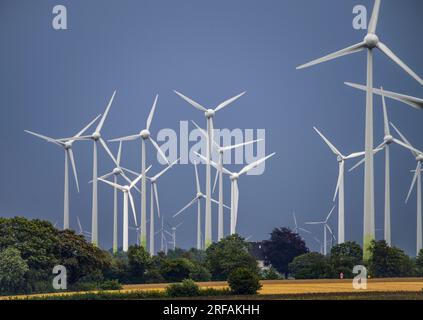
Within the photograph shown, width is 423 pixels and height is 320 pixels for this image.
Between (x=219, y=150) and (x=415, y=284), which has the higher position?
(x=219, y=150)

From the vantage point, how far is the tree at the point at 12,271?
105 meters

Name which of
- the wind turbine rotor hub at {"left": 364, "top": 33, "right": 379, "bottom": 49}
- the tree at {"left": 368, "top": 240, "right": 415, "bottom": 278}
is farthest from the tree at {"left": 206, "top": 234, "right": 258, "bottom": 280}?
the wind turbine rotor hub at {"left": 364, "top": 33, "right": 379, "bottom": 49}

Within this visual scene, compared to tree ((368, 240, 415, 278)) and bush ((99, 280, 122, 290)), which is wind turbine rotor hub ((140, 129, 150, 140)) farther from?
bush ((99, 280, 122, 290))

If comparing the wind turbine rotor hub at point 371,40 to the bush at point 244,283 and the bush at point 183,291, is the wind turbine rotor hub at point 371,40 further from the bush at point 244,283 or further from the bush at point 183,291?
the bush at point 183,291

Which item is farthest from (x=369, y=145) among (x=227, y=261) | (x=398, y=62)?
(x=227, y=261)

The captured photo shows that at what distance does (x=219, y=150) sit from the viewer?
175m

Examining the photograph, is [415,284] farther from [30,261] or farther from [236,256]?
[30,261]

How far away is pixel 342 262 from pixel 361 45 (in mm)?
27078

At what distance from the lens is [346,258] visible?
127 m

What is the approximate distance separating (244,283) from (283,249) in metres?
77.6

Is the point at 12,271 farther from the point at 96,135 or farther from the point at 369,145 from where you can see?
the point at 96,135
